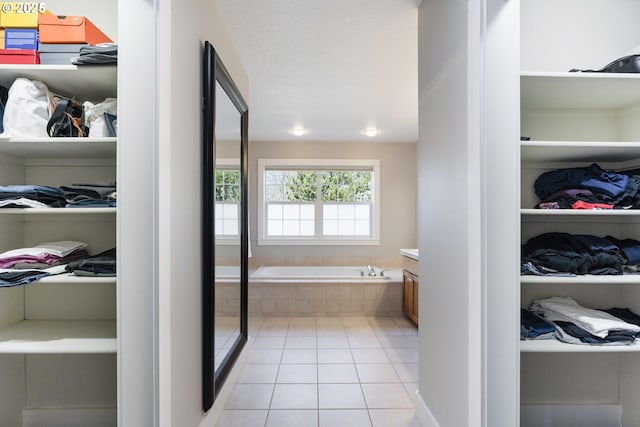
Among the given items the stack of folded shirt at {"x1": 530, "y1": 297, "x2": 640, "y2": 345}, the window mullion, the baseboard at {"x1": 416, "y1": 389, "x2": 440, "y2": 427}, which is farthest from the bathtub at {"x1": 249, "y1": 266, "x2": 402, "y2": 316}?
the stack of folded shirt at {"x1": 530, "y1": 297, "x2": 640, "y2": 345}

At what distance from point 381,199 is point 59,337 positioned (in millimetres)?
4487

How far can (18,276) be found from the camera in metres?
1.38

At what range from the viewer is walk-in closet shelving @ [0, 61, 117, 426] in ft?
5.33

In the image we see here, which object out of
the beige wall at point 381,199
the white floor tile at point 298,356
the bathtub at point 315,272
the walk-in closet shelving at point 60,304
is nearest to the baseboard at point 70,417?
the walk-in closet shelving at point 60,304

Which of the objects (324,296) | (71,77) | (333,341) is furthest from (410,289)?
(71,77)

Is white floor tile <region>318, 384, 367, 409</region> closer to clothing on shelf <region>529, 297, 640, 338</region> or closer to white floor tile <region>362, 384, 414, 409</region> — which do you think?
white floor tile <region>362, 384, 414, 409</region>

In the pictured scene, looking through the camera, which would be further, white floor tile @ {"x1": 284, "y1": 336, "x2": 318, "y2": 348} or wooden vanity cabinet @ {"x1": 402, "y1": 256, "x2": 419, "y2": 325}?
wooden vanity cabinet @ {"x1": 402, "y1": 256, "x2": 419, "y2": 325}

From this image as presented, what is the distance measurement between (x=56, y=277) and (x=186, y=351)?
2.18 feet

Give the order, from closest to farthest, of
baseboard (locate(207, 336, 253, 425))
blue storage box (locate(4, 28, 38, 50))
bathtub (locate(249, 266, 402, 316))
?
blue storage box (locate(4, 28, 38, 50)) → baseboard (locate(207, 336, 253, 425)) → bathtub (locate(249, 266, 402, 316))

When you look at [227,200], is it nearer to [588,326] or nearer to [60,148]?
[60,148]

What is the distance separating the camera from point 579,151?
1506 mm

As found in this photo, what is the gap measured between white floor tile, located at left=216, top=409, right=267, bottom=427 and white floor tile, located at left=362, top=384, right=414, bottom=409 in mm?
724

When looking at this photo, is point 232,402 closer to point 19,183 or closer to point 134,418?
point 134,418

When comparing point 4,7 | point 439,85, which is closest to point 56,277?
point 4,7
